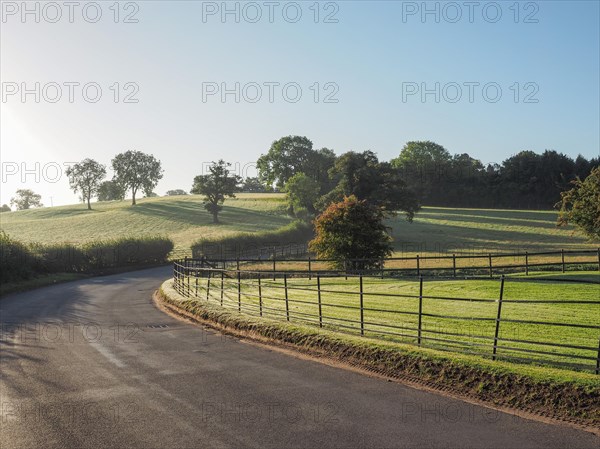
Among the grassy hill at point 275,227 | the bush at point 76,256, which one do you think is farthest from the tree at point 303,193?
the bush at point 76,256

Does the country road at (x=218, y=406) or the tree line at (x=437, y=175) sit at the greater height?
A: the tree line at (x=437, y=175)

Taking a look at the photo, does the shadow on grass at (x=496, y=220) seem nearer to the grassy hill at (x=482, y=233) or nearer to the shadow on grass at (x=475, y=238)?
the grassy hill at (x=482, y=233)

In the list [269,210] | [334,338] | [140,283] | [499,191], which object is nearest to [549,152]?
[499,191]

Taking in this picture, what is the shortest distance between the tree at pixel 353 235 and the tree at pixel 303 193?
154 feet

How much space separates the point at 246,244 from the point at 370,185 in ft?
54.8

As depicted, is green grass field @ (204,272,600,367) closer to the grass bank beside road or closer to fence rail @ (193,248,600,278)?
the grass bank beside road

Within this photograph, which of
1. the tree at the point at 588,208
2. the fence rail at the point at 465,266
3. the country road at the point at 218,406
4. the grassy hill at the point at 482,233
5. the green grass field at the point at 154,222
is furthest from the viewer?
the green grass field at the point at 154,222

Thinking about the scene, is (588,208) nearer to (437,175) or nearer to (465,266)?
(465,266)

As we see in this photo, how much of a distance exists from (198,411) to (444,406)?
3.68 m

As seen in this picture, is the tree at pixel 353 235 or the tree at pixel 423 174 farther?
the tree at pixel 423 174

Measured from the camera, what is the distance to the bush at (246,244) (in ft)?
196

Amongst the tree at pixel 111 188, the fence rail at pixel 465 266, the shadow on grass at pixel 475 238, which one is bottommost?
the shadow on grass at pixel 475 238

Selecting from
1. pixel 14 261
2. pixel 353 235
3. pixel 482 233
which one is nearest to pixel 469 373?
pixel 353 235

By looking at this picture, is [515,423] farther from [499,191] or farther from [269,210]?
[499,191]
